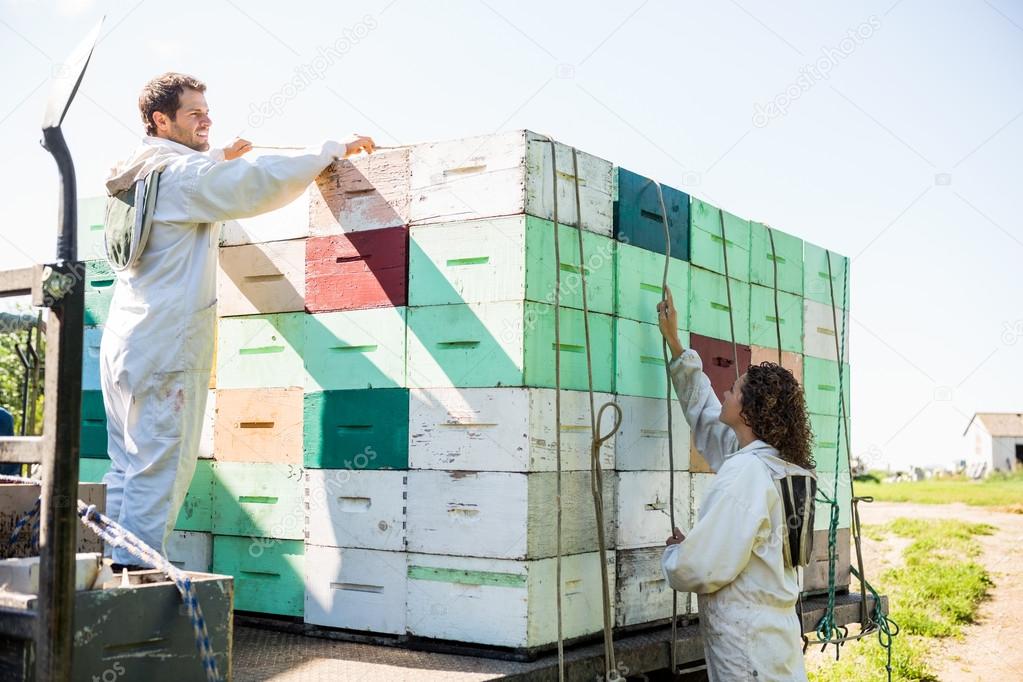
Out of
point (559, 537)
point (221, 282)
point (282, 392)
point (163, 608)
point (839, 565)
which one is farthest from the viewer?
point (839, 565)

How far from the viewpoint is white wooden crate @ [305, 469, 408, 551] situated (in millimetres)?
3701

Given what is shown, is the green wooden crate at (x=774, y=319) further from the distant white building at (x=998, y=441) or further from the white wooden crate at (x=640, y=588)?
the distant white building at (x=998, y=441)

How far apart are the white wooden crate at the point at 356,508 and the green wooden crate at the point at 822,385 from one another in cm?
266

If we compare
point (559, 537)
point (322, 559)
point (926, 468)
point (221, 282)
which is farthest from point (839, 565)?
point (926, 468)

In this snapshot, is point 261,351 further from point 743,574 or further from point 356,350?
point 743,574

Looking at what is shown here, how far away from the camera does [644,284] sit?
4.19 metres

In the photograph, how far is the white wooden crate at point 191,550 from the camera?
418cm

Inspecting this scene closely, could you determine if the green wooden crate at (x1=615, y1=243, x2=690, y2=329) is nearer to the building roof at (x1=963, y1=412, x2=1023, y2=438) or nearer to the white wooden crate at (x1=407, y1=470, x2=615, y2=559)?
the white wooden crate at (x1=407, y1=470, x2=615, y2=559)

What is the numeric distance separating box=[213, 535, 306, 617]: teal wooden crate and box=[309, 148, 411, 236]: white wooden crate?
129 cm

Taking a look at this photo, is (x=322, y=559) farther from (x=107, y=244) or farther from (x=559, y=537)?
(x=107, y=244)

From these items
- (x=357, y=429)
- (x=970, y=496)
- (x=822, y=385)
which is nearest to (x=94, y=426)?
(x=357, y=429)

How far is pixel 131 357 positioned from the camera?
3.53 meters

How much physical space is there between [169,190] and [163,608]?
72.4 inches

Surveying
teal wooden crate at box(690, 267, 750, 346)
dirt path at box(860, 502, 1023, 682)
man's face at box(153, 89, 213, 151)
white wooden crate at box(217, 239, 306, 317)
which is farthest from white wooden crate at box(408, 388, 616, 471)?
dirt path at box(860, 502, 1023, 682)
